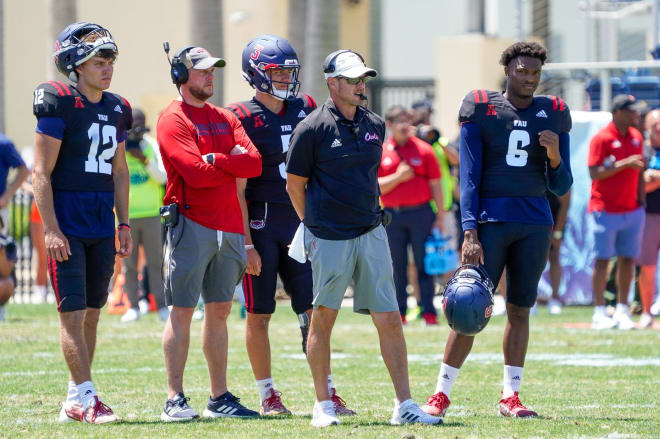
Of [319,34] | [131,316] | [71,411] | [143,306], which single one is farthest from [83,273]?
[319,34]

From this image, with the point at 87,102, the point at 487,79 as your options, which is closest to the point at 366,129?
the point at 87,102

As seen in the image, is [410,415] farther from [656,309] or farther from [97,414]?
[656,309]

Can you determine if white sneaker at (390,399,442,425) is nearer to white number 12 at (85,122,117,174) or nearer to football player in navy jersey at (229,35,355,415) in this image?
football player in navy jersey at (229,35,355,415)

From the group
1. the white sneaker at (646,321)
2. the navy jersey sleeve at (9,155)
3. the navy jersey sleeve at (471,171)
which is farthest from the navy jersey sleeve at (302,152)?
the white sneaker at (646,321)

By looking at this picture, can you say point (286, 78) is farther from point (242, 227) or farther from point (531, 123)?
point (531, 123)

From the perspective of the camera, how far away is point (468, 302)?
7.54 metres

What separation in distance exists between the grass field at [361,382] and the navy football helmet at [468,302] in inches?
21.9

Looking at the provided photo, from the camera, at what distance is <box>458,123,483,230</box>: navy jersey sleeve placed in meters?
7.88

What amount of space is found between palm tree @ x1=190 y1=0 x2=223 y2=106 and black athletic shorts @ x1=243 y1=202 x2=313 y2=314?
12852 mm

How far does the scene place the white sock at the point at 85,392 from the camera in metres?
7.72

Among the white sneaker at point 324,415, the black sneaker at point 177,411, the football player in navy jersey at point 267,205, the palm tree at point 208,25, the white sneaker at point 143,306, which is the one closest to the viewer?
the white sneaker at point 324,415

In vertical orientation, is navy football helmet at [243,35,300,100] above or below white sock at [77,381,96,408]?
above

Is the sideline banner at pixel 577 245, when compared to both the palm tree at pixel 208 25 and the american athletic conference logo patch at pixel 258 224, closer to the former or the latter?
A: the palm tree at pixel 208 25

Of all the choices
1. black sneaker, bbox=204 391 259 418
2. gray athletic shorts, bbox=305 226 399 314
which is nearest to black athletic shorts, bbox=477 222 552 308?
gray athletic shorts, bbox=305 226 399 314
